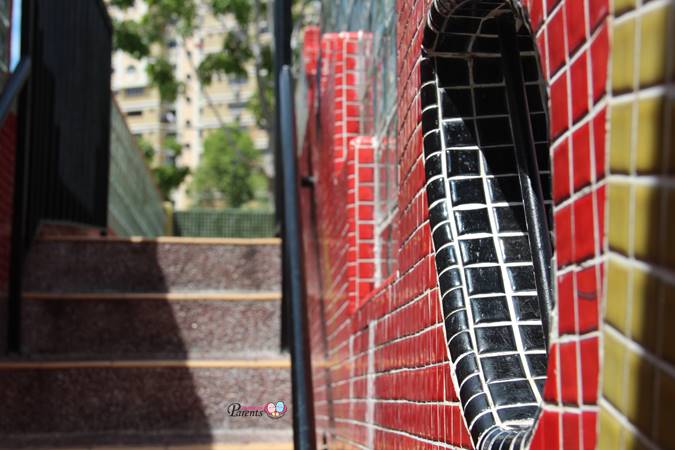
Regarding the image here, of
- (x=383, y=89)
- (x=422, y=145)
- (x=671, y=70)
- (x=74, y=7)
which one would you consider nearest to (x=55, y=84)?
(x=74, y=7)

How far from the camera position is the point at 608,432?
0.93 metres

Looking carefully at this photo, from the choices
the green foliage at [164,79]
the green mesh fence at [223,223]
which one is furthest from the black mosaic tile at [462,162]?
the green foliage at [164,79]

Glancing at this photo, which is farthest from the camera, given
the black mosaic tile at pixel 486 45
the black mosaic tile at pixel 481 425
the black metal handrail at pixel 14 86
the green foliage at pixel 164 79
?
the green foliage at pixel 164 79

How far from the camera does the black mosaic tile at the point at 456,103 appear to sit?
6.01 feet

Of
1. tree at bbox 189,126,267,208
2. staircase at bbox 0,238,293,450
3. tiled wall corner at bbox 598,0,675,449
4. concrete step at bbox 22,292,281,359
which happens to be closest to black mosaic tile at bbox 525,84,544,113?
tiled wall corner at bbox 598,0,675,449

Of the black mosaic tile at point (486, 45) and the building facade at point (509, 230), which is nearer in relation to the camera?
the building facade at point (509, 230)

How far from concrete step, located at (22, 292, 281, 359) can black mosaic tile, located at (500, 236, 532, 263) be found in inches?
97.9

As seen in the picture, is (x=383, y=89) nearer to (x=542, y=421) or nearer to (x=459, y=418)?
(x=459, y=418)

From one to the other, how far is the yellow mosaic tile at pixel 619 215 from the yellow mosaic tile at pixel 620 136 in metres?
0.02

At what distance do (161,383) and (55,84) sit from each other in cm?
158

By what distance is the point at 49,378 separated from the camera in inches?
145

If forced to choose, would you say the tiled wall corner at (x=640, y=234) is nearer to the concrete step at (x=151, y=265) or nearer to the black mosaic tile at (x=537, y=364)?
the black mosaic tile at (x=537, y=364)

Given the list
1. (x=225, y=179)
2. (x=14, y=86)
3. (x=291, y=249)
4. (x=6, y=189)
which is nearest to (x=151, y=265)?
(x=6, y=189)

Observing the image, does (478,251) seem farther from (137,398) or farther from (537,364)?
(137,398)
